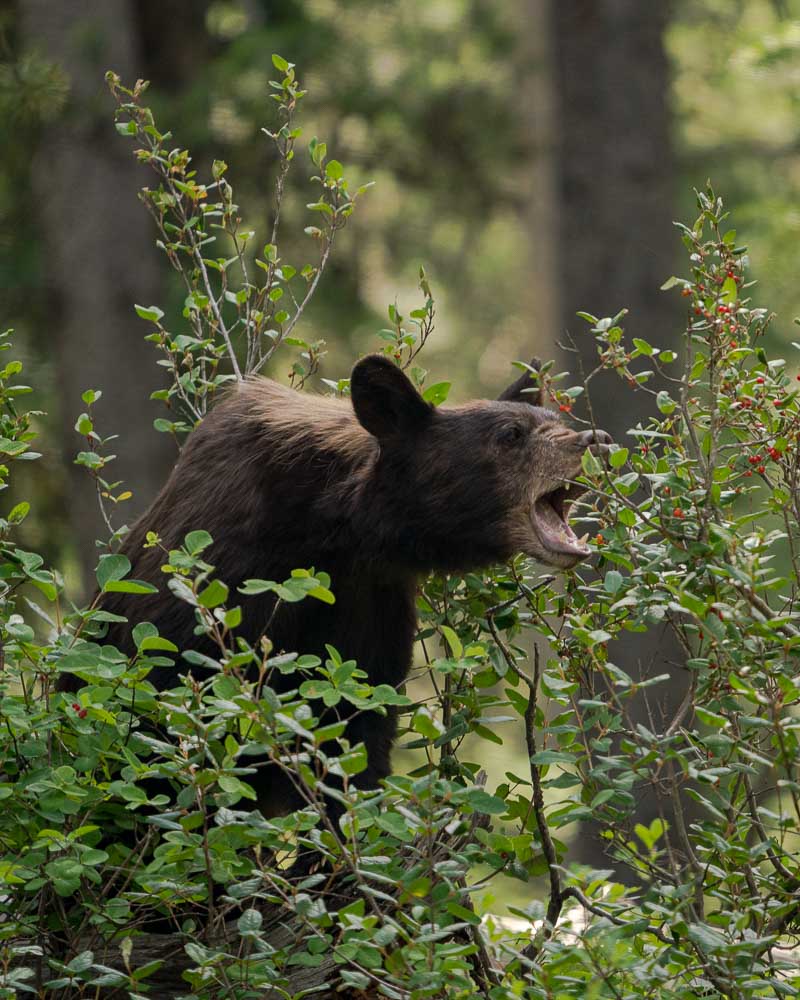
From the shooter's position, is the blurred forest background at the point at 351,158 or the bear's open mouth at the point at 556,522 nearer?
the bear's open mouth at the point at 556,522

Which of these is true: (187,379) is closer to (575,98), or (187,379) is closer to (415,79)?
(575,98)

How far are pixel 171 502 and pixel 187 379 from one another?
42cm

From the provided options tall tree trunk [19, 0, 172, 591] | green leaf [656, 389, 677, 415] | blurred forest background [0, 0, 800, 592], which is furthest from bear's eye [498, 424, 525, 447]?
tall tree trunk [19, 0, 172, 591]

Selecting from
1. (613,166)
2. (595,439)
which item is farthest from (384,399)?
(613,166)

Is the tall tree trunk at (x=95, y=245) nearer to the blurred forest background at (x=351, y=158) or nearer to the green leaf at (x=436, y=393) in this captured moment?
the blurred forest background at (x=351, y=158)

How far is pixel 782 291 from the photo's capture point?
1221cm

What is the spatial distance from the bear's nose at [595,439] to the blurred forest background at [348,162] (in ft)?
15.2

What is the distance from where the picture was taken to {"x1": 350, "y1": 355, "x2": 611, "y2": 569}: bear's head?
434 cm

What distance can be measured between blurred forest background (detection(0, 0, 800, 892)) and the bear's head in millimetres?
4222

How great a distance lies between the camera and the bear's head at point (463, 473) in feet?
14.2

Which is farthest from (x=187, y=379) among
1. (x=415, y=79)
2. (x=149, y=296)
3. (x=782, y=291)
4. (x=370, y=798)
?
(x=782, y=291)

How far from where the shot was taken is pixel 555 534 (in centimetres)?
430

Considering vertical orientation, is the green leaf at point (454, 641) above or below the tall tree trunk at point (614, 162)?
below

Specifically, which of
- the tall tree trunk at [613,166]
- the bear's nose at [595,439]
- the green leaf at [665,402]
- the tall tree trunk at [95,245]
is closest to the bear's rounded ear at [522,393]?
the bear's nose at [595,439]
